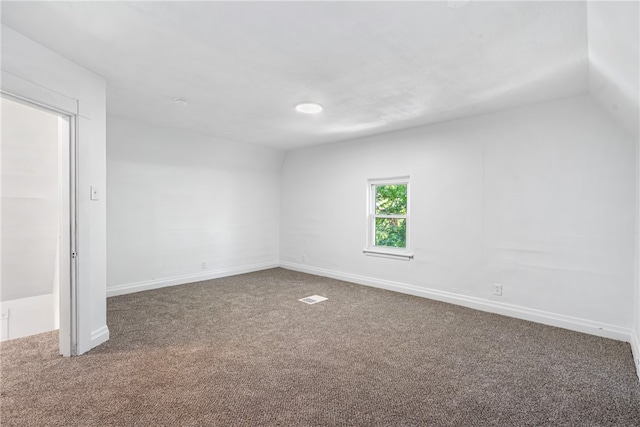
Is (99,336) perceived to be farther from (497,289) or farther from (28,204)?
(497,289)

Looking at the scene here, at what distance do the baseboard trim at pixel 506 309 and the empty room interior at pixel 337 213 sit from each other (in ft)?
0.07

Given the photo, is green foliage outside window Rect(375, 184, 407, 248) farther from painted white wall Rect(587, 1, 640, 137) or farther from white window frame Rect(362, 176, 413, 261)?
painted white wall Rect(587, 1, 640, 137)

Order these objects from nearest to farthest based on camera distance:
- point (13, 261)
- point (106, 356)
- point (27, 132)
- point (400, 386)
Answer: point (400, 386)
point (106, 356)
point (27, 132)
point (13, 261)

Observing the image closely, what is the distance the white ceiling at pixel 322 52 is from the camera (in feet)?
6.15

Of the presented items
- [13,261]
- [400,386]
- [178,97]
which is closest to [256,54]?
[178,97]

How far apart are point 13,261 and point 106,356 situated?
252 centimetres

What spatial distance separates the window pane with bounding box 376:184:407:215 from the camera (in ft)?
15.8

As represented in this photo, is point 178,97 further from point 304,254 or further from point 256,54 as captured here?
point 304,254

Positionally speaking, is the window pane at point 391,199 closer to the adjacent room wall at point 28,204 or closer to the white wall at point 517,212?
the white wall at point 517,212

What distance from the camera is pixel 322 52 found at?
2357 millimetres

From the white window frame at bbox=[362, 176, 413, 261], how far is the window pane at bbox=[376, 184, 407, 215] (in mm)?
60

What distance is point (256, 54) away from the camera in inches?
94.7

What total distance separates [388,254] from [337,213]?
1191 mm

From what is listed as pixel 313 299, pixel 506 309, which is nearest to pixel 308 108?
pixel 313 299
